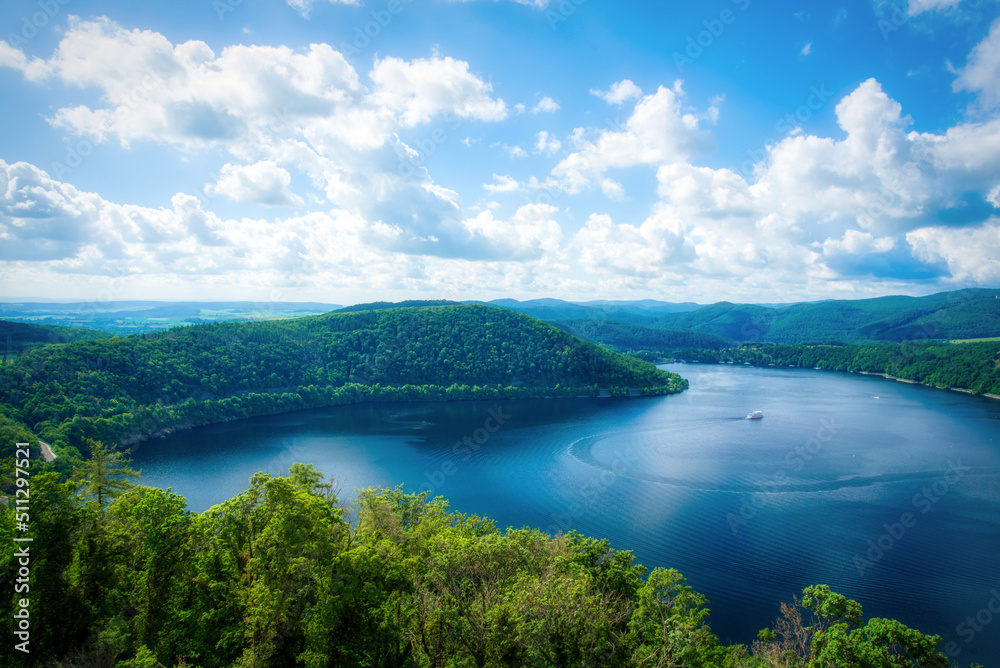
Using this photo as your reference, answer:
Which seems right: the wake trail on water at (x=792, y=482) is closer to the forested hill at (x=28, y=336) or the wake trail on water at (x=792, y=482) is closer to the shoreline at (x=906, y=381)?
the shoreline at (x=906, y=381)

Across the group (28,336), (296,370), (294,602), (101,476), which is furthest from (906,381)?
(28,336)

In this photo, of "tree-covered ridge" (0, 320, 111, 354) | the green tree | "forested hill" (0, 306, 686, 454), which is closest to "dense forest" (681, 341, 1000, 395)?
"forested hill" (0, 306, 686, 454)

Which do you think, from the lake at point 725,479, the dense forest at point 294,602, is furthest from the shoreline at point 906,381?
the dense forest at point 294,602

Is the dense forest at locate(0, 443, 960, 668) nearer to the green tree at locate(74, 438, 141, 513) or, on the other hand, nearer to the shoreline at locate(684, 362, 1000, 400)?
the green tree at locate(74, 438, 141, 513)

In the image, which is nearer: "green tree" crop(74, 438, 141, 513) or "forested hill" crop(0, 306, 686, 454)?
"green tree" crop(74, 438, 141, 513)

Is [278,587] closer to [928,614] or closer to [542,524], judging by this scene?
[542,524]

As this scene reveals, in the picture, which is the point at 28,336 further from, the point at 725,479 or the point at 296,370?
the point at 725,479

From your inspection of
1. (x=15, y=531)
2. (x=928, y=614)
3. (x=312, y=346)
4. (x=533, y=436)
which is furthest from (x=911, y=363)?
(x=15, y=531)
